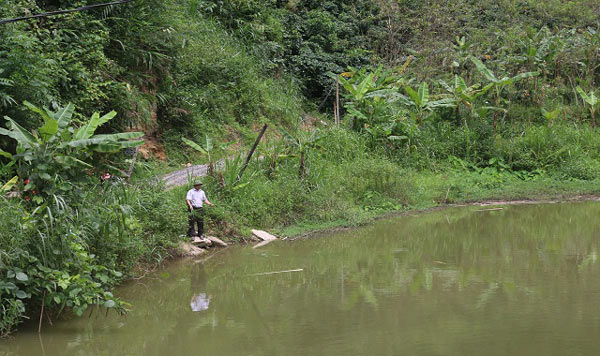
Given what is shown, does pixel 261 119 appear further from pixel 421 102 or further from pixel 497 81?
pixel 497 81

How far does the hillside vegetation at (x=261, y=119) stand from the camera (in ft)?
25.0

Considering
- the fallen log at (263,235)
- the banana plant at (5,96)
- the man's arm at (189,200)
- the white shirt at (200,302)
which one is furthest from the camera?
the fallen log at (263,235)

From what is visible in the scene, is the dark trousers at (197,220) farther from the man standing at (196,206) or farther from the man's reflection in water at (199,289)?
the man's reflection in water at (199,289)

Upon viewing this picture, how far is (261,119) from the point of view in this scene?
1919cm

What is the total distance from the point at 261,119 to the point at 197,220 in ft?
27.5

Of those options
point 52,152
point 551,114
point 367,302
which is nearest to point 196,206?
point 52,152

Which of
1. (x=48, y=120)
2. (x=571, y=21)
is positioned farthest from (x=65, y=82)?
(x=571, y=21)

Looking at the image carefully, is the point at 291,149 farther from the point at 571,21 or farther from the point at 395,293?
the point at 571,21

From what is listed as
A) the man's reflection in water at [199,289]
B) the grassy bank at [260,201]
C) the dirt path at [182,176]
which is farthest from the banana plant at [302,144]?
the man's reflection in water at [199,289]

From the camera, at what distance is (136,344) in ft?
22.5

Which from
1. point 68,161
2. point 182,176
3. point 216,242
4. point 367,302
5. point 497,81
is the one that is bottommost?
point 216,242

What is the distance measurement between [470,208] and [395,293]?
7.63 metres

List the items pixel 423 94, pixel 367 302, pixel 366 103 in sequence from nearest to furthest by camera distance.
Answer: pixel 367 302, pixel 366 103, pixel 423 94

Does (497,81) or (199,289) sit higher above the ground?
(497,81)
